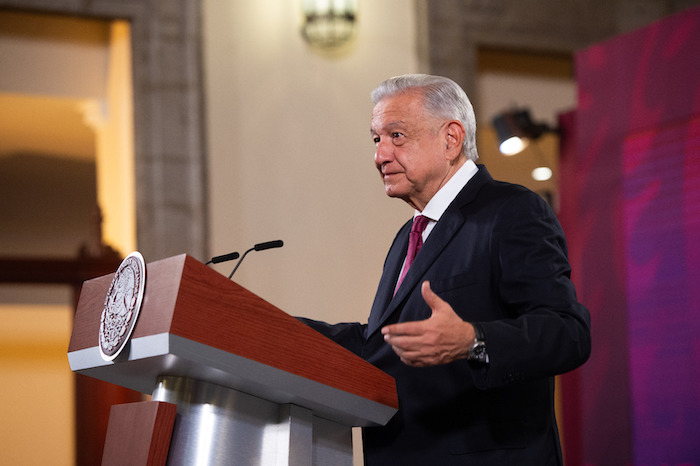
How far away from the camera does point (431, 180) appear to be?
2047mm

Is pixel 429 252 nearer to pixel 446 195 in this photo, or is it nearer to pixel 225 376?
pixel 446 195

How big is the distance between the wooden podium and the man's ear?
63 cm

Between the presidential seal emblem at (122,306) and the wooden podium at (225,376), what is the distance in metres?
0.01

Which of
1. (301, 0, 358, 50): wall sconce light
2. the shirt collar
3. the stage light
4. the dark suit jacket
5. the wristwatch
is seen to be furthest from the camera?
the stage light

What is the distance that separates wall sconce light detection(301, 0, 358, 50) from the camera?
16.9 feet

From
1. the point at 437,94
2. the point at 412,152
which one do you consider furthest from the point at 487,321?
the point at 437,94

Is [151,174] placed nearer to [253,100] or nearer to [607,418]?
[253,100]

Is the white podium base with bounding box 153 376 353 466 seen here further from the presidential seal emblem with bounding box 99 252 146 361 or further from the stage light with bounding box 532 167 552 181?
the stage light with bounding box 532 167 552 181

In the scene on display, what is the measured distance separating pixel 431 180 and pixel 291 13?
342 cm

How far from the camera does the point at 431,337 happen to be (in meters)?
1.42

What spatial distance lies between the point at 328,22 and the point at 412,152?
329 centimetres

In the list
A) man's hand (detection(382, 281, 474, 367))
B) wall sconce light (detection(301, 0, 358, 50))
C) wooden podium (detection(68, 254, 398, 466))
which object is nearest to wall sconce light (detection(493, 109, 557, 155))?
wall sconce light (detection(301, 0, 358, 50))

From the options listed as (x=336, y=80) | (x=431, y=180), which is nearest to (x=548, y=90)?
(x=336, y=80)

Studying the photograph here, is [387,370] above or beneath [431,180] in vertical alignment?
beneath
